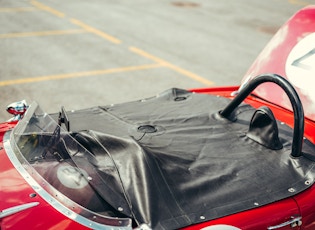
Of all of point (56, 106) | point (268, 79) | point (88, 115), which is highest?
A: point (268, 79)

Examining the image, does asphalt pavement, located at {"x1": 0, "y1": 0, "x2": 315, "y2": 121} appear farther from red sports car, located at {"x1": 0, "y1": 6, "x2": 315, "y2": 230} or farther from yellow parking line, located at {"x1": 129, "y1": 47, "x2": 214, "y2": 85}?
red sports car, located at {"x1": 0, "y1": 6, "x2": 315, "y2": 230}

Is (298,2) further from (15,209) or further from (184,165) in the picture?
(15,209)

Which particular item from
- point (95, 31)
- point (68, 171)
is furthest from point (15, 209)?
point (95, 31)

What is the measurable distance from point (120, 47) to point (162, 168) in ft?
21.8

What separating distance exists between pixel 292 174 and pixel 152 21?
8.63 meters

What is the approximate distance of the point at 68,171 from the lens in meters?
2.58

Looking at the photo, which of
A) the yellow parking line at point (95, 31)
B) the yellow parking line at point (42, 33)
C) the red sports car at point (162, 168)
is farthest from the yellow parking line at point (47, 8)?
the red sports car at point (162, 168)

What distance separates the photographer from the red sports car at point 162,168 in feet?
7.91

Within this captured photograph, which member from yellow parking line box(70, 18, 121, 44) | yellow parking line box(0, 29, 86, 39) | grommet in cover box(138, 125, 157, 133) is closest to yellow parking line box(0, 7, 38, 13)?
yellow parking line box(70, 18, 121, 44)

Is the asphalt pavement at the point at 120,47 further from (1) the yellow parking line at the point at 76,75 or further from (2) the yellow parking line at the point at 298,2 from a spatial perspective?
(2) the yellow parking line at the point at 298,2

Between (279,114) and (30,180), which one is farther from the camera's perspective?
(279,114)

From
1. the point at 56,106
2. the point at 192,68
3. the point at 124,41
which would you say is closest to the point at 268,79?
the point at 56,106

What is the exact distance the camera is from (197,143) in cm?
311

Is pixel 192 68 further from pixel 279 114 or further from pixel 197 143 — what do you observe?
pixel 197 143
